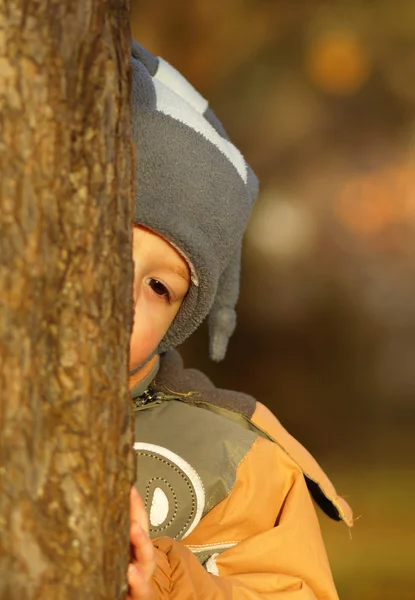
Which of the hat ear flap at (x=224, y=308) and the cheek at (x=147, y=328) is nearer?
the cheek at (x=147, y=328)

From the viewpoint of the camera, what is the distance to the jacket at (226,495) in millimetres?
1281

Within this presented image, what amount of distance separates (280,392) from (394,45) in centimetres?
192

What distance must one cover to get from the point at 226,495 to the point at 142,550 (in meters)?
0.43

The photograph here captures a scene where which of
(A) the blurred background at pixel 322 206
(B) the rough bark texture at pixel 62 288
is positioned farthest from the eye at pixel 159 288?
(A) the blurred background at pixel 322 206

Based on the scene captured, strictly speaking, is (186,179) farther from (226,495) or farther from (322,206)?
(322,206)

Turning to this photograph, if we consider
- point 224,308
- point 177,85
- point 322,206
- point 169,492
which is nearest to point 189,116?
point 177,85

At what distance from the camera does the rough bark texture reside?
72cm

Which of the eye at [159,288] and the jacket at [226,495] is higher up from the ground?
the eye at [159,288]

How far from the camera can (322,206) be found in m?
4.77

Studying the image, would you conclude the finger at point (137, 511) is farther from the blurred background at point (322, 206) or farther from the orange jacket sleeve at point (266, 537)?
the blurred background at point (322, 206)

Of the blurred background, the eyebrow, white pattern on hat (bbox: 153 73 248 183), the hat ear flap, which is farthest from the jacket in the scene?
the blurred background

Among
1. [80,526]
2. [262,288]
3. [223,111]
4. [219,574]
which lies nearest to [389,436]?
[262,288]

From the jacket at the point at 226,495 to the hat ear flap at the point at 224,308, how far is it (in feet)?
0.37

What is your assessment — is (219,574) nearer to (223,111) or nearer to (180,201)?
(180,201)
